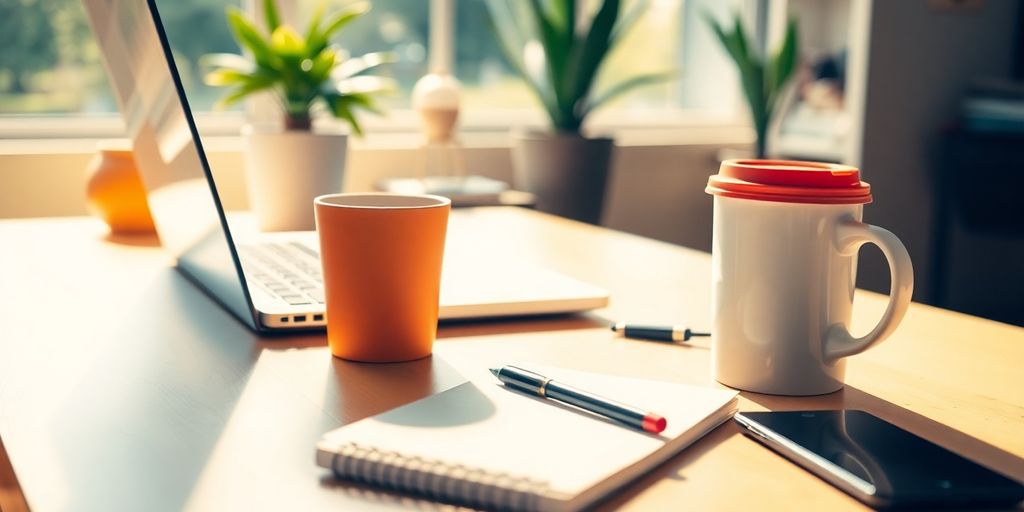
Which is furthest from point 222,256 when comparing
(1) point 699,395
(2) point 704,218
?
(2) point 704,218

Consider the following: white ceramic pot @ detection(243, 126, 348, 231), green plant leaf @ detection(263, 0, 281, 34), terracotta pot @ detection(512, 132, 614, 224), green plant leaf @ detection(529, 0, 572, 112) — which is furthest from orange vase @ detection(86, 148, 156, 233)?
green plant leaf @ detection(529, 0, 572, 112)

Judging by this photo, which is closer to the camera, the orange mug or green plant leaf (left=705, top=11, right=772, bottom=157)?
the orange mug

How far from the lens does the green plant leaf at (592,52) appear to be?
2234 millimetres

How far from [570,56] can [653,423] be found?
192 cm

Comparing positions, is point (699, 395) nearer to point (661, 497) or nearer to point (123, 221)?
point (661, 497)

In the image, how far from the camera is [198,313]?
81 centimetres

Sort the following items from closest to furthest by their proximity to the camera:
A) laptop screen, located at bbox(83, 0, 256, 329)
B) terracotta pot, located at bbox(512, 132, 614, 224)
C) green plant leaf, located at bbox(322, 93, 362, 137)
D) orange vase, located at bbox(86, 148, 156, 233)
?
laptop screen, located at bbox(83, 0, 256, 329)
orange vase, located at bbox(86, 148, 156, 233)
green plant leaf, located at bbox(322, 93, 362, 137)
terracotta pot, located at bbox(512, 132, 614, 224)

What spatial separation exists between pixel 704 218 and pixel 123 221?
79.1 inches

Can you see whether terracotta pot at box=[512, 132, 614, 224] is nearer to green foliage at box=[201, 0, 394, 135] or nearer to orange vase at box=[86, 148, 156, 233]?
green foliage at box=[201, 0, 394, 135]

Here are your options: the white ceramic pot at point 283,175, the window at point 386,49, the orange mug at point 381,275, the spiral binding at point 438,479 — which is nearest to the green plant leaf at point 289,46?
the white ceramic pot at point 283,175

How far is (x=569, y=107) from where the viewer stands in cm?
234

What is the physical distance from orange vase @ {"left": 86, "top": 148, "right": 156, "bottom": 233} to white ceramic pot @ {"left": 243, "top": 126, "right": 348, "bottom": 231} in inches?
6.3

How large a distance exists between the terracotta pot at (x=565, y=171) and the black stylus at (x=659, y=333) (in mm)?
1516

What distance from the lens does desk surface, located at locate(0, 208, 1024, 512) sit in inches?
17.3
